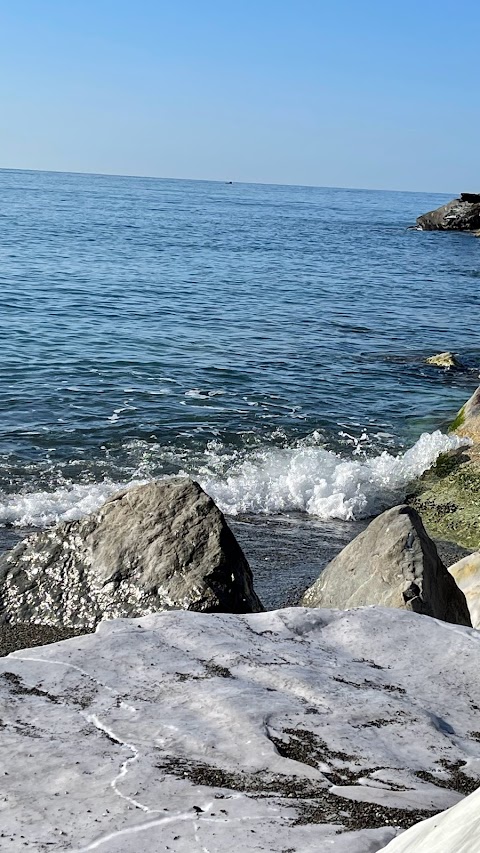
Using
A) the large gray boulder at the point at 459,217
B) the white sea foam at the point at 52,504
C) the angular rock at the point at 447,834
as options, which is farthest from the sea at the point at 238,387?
the large gray boulder at the point at 459,217

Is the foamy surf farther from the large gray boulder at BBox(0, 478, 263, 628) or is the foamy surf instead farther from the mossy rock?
the large gray boulder at BBox(0, 478, 263, 628)

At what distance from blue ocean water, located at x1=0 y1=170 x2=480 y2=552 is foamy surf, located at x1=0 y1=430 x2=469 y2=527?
29mm

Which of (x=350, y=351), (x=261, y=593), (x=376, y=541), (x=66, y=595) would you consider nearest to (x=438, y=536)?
(x=261, y=593)

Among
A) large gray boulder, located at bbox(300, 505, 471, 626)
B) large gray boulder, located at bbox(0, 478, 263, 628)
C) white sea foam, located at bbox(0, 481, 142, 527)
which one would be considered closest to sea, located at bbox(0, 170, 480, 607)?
white sea foam, located at bbox(0, 481, 142, 527)

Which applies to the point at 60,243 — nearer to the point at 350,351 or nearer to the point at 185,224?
the point at 185,224

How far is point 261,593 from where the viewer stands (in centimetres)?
886

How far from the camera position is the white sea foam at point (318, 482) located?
11.9 meters

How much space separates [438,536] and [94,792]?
8.01m

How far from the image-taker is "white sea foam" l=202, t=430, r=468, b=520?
A: 11875mm

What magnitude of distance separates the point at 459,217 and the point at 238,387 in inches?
2108

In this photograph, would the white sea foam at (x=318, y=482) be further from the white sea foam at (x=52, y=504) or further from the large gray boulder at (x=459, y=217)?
the large gray boulder at (x=459, y=217)

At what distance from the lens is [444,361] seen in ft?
66.7

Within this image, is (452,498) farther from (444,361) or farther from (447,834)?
(447,834)

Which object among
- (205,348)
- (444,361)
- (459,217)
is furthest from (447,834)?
(459,217)
